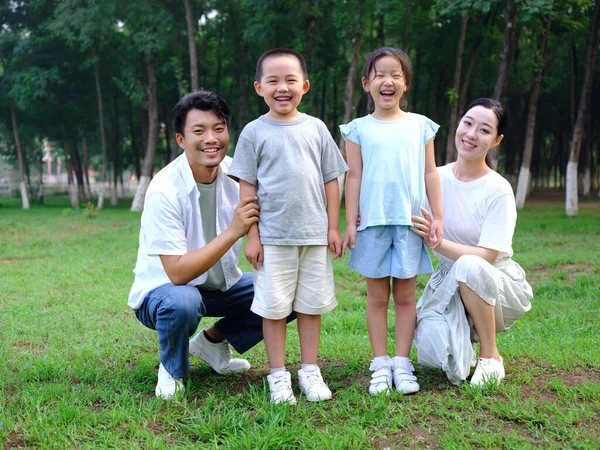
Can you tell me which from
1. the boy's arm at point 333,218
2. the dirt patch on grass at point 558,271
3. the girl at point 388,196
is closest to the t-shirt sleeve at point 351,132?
the girl at point 388,196

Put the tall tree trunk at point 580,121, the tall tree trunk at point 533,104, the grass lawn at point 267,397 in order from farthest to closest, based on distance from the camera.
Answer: the tall tree trunk at point 533,104 < the tall tree trunk at point 580,121 < the grass lawn at point 267,397

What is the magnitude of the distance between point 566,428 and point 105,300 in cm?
465

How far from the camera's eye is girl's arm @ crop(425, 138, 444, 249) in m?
3.28

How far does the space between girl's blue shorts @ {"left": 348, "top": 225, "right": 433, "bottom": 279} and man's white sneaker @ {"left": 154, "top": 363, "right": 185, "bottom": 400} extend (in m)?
1.15

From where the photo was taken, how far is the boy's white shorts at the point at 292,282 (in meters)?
3.12

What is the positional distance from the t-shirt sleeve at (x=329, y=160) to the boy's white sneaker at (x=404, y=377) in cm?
108

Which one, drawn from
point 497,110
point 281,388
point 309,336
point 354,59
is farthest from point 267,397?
point 354,59

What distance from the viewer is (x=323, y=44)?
71.9 ft

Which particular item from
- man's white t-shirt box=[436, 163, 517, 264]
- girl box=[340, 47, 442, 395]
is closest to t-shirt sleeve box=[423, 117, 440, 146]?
Result: girl box=[340, 47, 442, 395]

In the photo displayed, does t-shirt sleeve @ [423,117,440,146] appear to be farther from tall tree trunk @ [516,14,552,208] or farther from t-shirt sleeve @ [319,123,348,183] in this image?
tall tree trunk @ [516,14,552,208]

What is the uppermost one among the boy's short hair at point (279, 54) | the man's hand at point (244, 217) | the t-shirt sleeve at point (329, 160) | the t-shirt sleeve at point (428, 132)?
the boy's short hair at point (279, 54)

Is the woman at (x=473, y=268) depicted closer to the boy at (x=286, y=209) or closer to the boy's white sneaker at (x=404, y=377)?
the boy's white sneaker at (x=404, y=377)

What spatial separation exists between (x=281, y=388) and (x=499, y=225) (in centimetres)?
147

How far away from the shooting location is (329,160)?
325 cm
